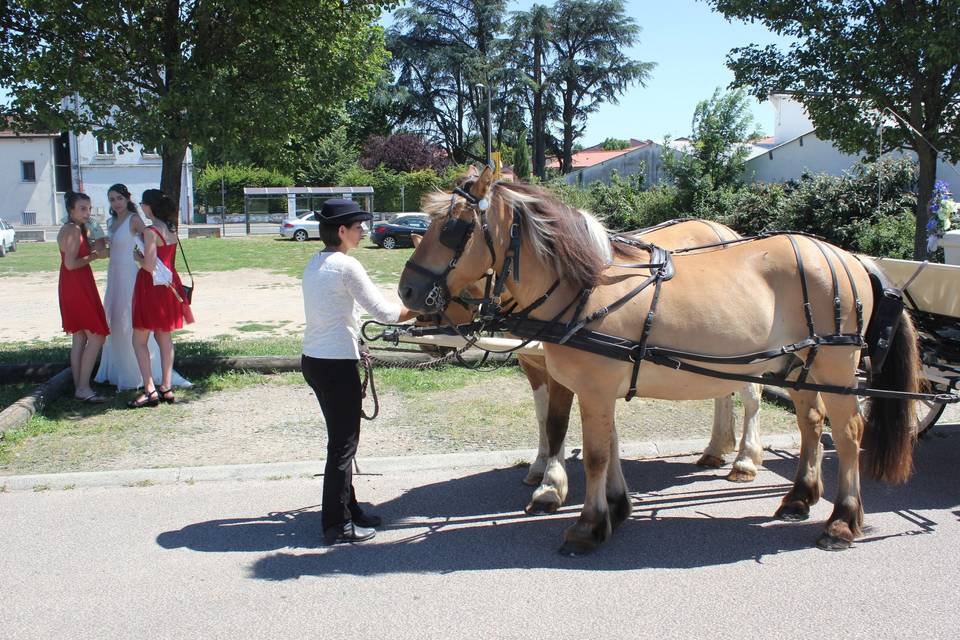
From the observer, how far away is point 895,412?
4648 mm

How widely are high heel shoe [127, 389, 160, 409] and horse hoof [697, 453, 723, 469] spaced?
484 cm

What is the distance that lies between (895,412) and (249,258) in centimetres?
2230

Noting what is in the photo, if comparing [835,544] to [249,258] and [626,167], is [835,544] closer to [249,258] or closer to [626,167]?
[249,258]

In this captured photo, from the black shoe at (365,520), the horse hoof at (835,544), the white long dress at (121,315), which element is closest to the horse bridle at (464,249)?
the black shoe at (365,520)

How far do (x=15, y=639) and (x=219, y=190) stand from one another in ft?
164

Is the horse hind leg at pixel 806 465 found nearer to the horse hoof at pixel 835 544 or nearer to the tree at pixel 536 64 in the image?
the horse hoof at pixel 835 544

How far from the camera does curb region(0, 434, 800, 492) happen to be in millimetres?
5266

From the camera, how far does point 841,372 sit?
4.32m

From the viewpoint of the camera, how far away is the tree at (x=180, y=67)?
7.61 meters

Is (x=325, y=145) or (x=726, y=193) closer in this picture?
(x=726, y=193)

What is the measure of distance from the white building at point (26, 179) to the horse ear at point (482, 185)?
178 feet

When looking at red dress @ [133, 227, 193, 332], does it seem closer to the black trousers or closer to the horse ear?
the black trousers

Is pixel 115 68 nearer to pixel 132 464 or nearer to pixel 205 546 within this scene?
pixel 132 464

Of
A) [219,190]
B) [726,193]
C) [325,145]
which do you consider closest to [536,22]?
[325,145]
